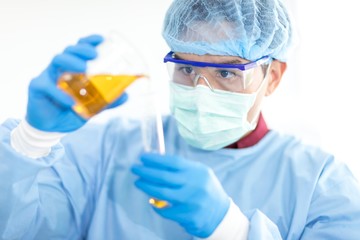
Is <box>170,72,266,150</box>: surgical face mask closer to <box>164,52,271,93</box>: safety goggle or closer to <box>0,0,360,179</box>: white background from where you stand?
<box>164,52,271,93</box>: safety goggle

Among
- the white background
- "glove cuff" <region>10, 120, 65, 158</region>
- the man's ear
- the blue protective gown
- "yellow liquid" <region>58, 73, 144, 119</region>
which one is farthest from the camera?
the white background

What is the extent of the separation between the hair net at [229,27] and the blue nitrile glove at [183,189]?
0.41 m

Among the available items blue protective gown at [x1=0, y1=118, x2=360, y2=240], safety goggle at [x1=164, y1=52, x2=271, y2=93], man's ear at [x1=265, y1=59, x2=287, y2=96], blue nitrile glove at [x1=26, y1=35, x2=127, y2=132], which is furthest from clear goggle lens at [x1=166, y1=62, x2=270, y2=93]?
blue nitrile glove at [x1=26, y1=35, x2=127, y2=132]

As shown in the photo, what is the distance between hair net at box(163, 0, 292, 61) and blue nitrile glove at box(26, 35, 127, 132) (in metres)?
0.37

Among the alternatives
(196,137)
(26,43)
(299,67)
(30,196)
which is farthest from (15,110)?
(299,67)

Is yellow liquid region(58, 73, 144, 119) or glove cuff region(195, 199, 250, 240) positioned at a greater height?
yellow liquid region(58, 73, 144, 119)

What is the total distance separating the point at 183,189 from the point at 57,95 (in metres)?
0.36

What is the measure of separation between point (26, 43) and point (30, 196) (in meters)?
0.81

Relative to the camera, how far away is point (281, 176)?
59.1 inches

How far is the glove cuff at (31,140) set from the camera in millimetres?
1184

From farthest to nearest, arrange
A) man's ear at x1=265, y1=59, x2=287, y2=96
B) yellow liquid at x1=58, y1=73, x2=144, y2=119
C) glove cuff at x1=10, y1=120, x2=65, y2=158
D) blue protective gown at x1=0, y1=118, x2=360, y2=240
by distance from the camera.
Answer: man's ear at x1=265, y1=59, x2=287, y2=96, blue protective gown at x1=0, y1=118, x2=360, y2=240, glove cuff at x1=10, y1=120, x2=65, y2=158, yellow liquid at x1=58, y1=73, x2=144, y2=119

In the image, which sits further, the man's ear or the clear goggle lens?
the man's ear

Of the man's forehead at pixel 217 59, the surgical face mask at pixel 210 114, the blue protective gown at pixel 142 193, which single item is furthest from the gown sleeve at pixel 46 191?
the man's forehead at pixel 217 59

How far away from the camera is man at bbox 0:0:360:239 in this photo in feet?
3.99
